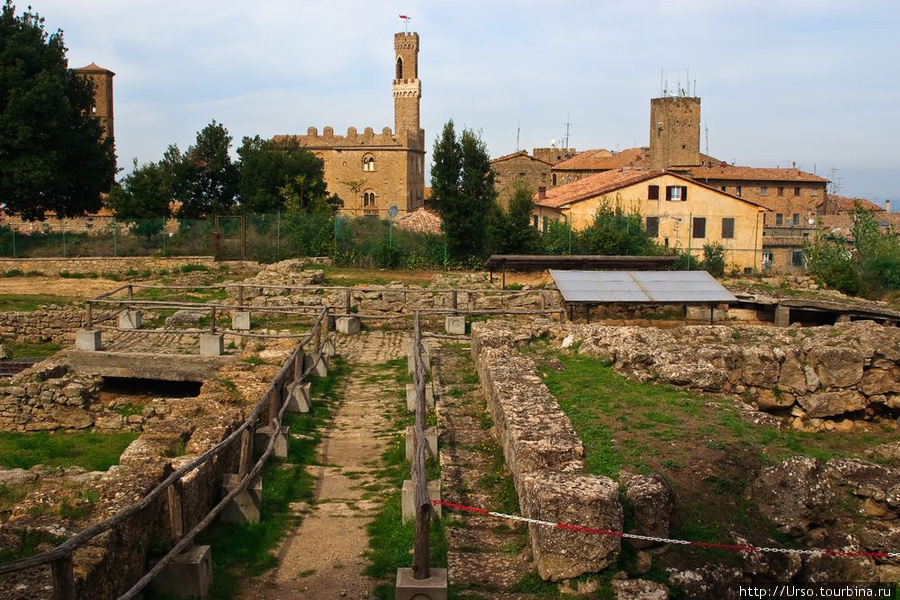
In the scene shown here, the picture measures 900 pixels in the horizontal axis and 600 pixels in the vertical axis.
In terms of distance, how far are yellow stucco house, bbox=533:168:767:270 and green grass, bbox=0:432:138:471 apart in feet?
80.8

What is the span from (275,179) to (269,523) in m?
42.8

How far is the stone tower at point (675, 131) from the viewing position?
5728 centimetres

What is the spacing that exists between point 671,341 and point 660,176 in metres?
24.4

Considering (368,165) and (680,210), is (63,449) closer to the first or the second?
(680,210)

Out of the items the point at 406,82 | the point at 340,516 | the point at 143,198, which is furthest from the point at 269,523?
the point at 406,82

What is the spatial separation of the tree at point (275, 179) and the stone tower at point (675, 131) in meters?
21.8

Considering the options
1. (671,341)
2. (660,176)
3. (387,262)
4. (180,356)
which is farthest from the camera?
(660,176)

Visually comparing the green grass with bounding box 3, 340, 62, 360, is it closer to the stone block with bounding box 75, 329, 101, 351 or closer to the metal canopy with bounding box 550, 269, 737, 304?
the stone block with bounding box 75, 329, 101, 351

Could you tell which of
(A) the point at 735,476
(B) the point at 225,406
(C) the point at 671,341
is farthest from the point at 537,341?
(A) the point at 735,476

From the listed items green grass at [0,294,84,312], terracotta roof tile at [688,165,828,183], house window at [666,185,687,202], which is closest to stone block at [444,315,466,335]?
green grass at [0,294,84,312]

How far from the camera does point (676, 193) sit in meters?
36.8

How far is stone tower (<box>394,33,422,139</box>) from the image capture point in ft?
287

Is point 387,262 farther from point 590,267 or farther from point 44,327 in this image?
point 44,327

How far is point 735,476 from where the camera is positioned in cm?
781
